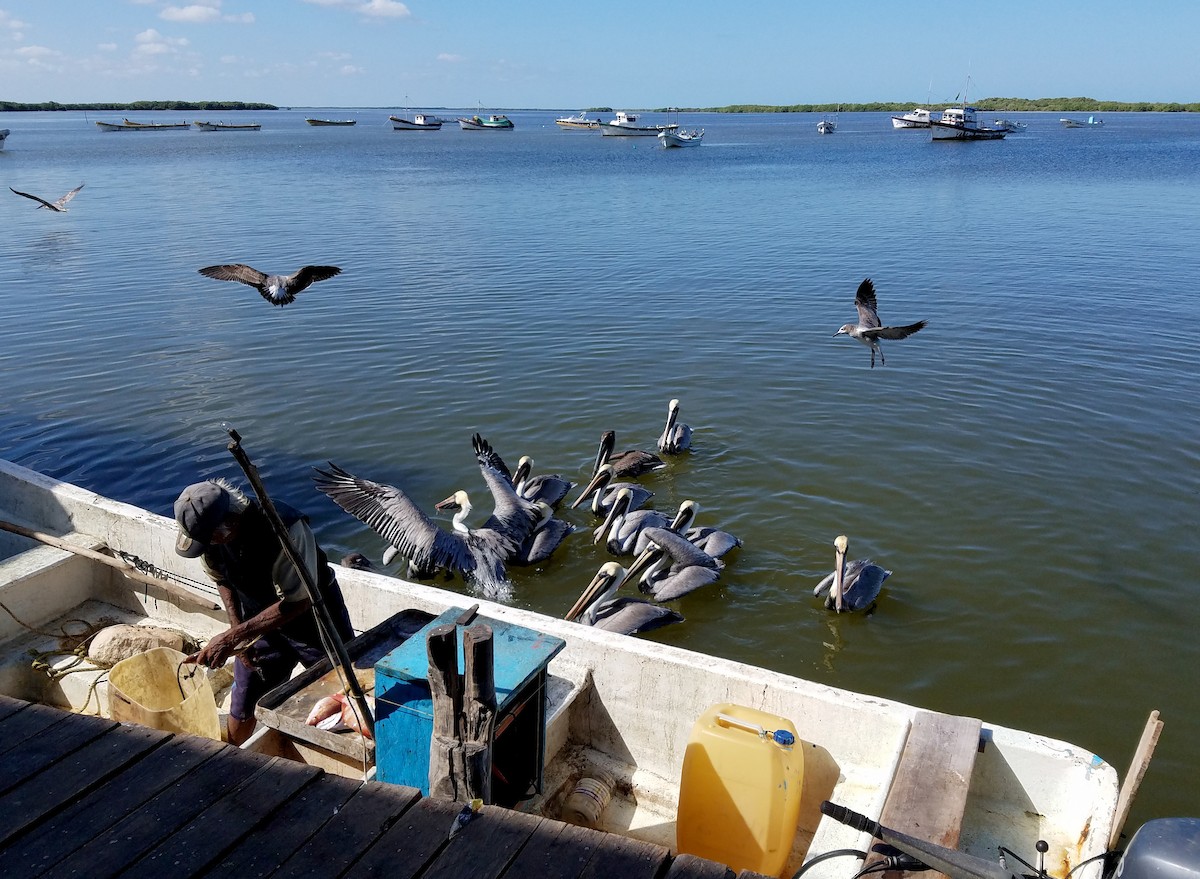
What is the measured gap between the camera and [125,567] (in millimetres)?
7320

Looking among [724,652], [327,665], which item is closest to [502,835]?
[327,665]

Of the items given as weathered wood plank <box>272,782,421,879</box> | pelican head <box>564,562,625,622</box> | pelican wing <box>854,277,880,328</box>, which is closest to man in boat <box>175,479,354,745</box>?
weathered wood plank <box>272,782,421,879</box>

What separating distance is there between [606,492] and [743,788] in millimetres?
6053

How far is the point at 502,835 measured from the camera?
3.13 m

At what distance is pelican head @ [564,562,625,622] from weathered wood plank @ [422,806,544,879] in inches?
206

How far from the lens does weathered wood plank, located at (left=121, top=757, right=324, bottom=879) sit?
2.98 m

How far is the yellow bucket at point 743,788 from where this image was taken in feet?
15.2

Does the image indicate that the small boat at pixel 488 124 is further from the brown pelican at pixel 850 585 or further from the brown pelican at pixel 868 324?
the brown pelican at pixel 850 585

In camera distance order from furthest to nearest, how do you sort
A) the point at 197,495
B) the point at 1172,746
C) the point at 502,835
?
1. the point at 1172,746
2. the point at 197,495
3. the point at 502,835

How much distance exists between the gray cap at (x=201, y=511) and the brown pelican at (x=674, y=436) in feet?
24.8

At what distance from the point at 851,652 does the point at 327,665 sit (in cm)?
478

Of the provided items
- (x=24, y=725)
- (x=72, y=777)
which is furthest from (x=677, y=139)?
(x=72, y=777)

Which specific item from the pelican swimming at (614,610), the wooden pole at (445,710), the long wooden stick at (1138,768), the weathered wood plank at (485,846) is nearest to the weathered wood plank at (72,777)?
the wooden pole at (445,710)

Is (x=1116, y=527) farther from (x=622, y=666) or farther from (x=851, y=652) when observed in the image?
(x=622, y=666)
